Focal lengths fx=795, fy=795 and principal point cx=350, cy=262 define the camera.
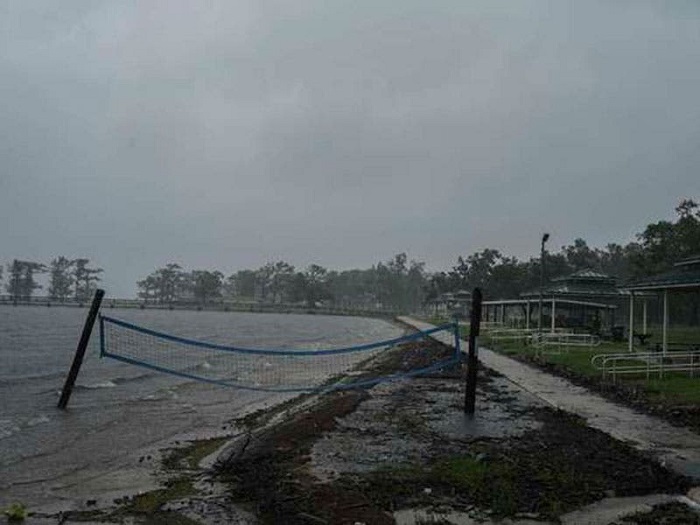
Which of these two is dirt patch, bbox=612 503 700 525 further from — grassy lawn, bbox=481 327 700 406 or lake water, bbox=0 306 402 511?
grassy lawn, bbox=481 327 700 406

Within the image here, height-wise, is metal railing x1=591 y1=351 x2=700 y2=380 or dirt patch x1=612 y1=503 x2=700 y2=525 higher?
metal railing x1=591 y1=351 x2=700 y2=380

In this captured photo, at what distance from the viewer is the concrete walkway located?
36.8 feet

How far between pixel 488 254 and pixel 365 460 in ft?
363

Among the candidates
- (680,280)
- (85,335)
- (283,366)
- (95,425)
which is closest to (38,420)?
(95,425)

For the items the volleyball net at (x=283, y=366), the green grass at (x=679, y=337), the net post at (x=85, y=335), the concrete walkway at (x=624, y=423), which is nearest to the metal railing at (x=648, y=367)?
the concrete walkway at (x=624, y=423)

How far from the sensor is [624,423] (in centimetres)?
1430

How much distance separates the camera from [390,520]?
827cm

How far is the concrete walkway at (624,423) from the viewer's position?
36.8 ft

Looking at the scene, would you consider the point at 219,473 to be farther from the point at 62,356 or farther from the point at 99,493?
the point at 62,356

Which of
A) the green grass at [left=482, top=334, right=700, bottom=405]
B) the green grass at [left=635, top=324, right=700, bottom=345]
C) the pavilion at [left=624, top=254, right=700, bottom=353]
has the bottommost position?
the green grass at [left=482, top=334, right=700, bottom=405]

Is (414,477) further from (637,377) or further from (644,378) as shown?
(637,377)

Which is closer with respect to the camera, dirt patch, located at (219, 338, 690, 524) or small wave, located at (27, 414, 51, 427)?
dirt patch, located at (219, 338, 690, 524)

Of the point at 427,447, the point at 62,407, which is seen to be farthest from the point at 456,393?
the point at 62,407

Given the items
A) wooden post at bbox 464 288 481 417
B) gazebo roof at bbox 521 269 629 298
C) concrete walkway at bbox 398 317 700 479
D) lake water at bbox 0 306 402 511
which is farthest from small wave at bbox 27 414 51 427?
gazebo roof at bbox 521 269 629 298
